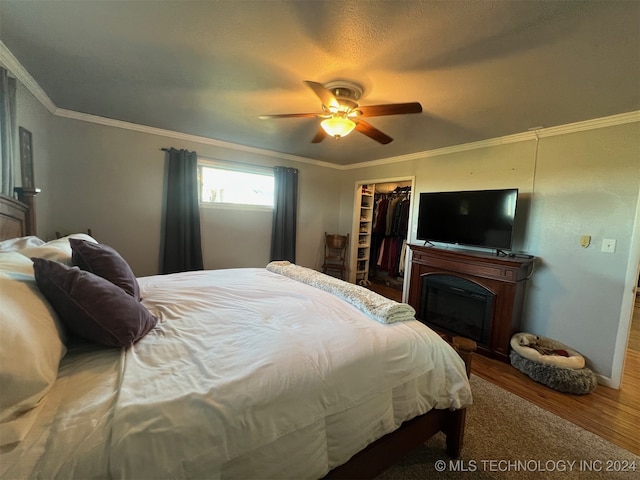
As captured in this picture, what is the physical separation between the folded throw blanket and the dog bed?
1.36m

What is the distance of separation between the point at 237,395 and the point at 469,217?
9.47ft

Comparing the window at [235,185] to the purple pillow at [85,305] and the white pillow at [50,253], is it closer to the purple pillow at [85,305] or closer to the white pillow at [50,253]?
the white pillow at [50,253]

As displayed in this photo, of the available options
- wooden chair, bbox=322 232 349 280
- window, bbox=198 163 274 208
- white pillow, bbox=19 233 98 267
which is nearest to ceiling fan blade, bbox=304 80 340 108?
white pillow, bbox=19 233 98 267

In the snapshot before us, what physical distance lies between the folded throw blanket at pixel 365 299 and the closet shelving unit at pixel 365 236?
9.32 ft

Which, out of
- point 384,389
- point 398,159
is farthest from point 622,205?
point 384,389

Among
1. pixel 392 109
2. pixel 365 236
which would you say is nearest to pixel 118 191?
pixel 392 109

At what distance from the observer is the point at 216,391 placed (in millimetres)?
812

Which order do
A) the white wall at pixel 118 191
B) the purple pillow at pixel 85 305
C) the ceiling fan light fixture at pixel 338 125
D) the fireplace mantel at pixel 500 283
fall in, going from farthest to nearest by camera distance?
the white wall at pixel 118 191 < the fireplace mantel at pixel 500 283 < the ceiling fan light fixture at pixel 338 125 < the purple pillow at pixel 85 305

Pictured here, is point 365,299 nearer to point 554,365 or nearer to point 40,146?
point 554,365

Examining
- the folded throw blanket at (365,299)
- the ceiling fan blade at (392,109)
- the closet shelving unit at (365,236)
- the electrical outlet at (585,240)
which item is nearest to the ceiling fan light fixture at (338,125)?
the ceiling fan blade at (392,109)

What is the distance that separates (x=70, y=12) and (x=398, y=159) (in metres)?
3.43

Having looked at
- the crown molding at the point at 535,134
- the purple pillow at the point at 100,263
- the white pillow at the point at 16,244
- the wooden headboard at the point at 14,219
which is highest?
the crown molding at the point at 535,134

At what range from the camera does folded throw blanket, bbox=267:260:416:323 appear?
1.39 metres

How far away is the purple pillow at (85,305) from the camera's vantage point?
3.08ft
